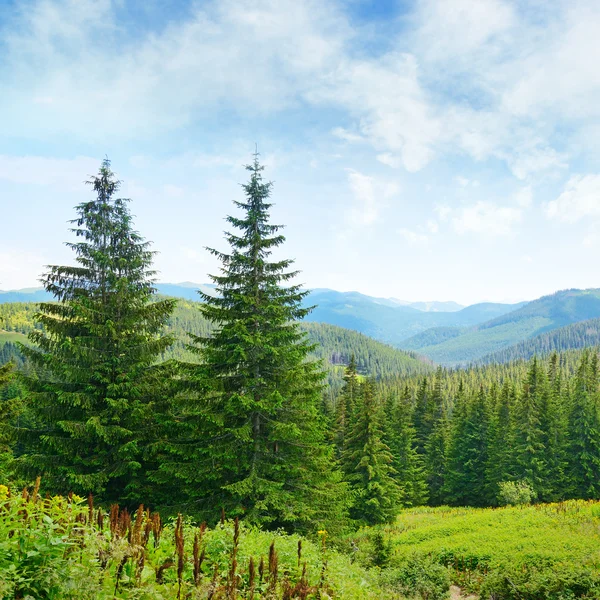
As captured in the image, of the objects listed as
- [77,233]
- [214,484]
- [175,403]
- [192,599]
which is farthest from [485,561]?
[77,233]

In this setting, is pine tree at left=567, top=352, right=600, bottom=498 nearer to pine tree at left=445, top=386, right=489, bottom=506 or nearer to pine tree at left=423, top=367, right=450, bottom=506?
pine tree at left=445, top=386, right=489, bottom=506

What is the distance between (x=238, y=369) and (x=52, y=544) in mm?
9720

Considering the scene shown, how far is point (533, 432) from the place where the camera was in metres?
40.4

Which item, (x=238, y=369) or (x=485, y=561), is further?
(x=485, y=561)

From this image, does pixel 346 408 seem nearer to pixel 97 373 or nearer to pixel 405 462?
pixel 405 462

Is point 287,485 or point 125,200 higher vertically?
point 125,200

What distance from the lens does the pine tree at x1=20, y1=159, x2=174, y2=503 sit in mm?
12352

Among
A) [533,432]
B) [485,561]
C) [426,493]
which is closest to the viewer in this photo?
[485,561]

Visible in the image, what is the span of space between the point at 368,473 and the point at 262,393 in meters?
18.8

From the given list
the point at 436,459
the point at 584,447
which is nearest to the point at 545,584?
the point at 584,447

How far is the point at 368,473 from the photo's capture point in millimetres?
28031

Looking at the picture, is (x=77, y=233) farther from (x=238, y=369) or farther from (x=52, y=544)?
(x=52, y=544)

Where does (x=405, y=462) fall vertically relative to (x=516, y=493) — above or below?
above

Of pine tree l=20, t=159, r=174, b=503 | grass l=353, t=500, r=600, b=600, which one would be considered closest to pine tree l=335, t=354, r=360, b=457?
grass l=353, t=500, r=600, b=600
